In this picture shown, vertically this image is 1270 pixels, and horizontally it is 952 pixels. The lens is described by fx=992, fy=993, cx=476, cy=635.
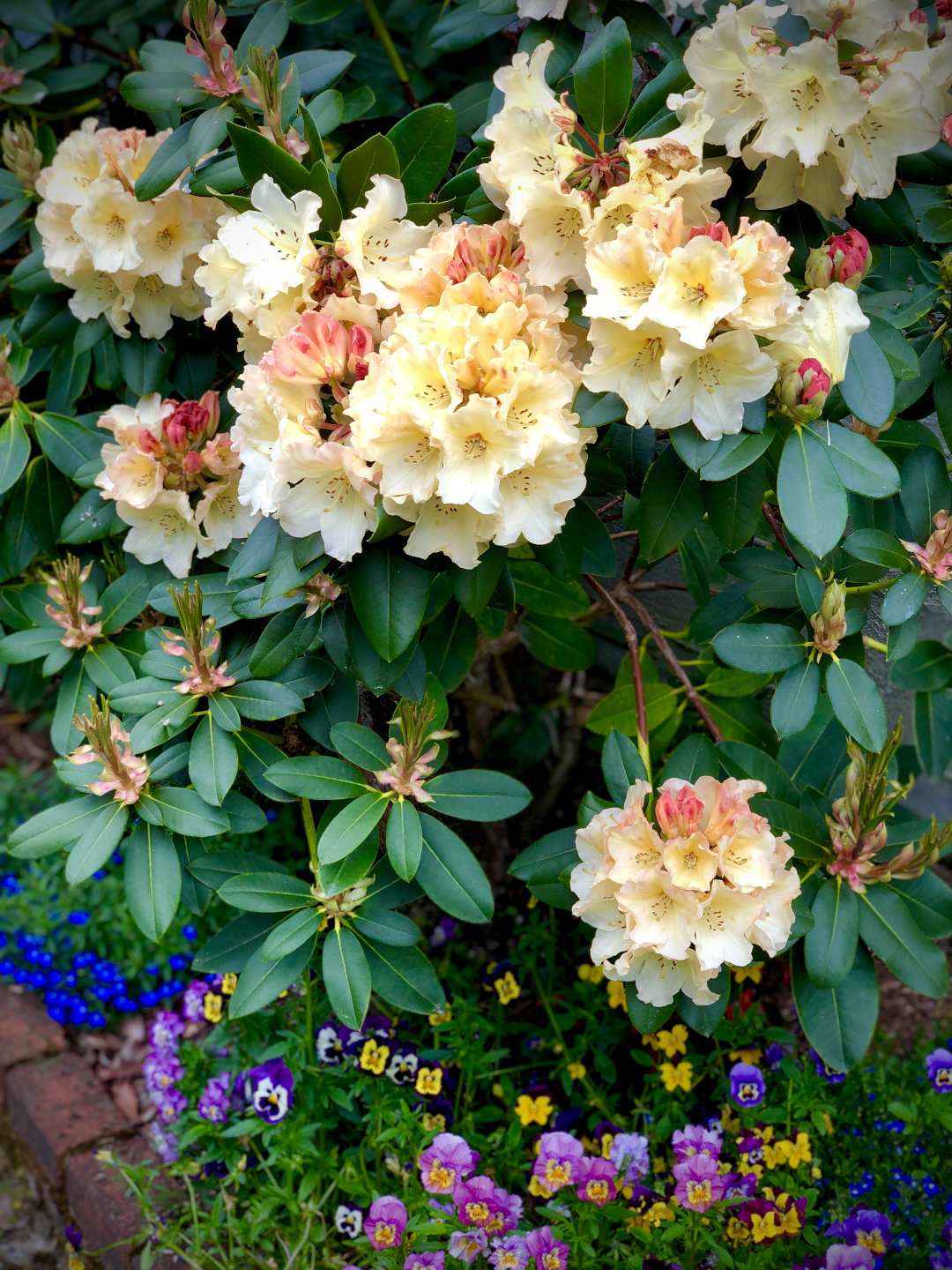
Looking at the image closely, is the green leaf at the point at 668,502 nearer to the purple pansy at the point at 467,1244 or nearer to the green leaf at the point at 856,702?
the green leaf at the point at 856,702

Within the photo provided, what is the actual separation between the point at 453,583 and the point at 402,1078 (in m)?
0.91

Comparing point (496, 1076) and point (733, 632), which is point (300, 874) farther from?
point (733, 632)

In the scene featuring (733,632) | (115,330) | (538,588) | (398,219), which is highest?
(398,219)

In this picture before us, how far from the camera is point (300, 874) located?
7.13ft

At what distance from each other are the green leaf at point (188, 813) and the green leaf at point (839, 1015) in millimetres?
715

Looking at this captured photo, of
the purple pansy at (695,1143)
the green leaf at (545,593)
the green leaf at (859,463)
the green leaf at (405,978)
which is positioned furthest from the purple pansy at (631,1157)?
the green leaf at (859,463)

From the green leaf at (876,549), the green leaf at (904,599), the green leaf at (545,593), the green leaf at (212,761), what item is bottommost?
the green leaf at (545,593)

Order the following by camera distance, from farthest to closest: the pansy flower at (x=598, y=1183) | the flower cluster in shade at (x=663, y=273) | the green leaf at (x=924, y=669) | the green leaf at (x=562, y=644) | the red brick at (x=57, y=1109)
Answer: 1. the red brick at (x=57, y=1109)
2. the green leaf at (x=562, y=644)
3. the pansy flower at (x=598, y=1183)
4. the green leaf at (x=924, y=669)
5. the flower cluster in shade at (x=663, y=273)

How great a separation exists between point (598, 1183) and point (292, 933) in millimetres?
580

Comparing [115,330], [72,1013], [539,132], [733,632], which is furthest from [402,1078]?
[539,132]

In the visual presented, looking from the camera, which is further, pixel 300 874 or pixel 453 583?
pixel 300 874

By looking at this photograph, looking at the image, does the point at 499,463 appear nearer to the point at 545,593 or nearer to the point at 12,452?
the point at 545,593

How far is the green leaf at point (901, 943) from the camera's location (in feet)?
3.73

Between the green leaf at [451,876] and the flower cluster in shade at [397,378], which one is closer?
the flower cluster in shade at [397,378]
